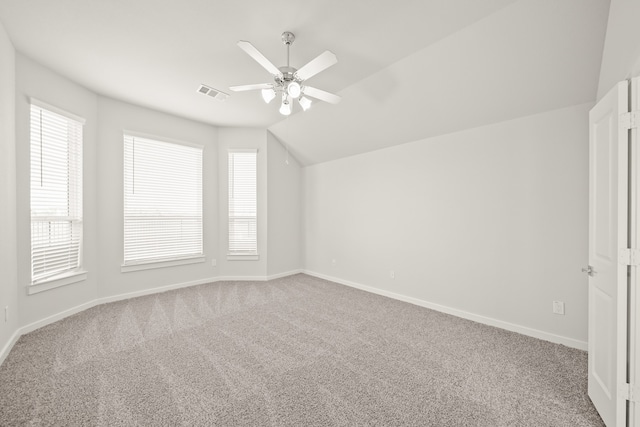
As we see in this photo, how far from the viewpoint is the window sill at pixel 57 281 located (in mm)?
3010

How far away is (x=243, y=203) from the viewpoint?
5.27m

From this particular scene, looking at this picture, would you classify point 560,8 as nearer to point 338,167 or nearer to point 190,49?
point 190,49

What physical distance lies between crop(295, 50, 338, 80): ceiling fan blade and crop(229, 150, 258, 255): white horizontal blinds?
3.09 m

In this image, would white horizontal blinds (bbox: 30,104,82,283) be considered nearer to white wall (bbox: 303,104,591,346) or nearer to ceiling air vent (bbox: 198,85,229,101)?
ceiling air vent (bbox: 198,85,229,101)

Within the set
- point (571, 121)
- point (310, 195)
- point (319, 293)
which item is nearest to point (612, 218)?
point (571, 121)

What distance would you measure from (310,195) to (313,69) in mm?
3560

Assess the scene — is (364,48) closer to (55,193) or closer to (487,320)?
(487,320)

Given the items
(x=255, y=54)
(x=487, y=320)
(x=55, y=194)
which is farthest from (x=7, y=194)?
(x=487, y=320)

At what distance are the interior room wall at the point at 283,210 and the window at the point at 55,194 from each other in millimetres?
2798

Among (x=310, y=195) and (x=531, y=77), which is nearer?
(x=531, y=77)

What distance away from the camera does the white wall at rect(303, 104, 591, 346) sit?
8.85 feet

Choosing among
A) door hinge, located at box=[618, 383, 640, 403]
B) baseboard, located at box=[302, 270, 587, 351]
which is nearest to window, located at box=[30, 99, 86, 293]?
baseboard, located at box=[302, 270, 587, 351]

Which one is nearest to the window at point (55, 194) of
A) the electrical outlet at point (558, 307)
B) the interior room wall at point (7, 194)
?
the interior room wall at point (7, 194)

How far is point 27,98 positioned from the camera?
2.94 meters
